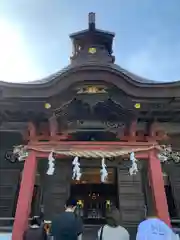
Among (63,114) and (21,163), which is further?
(21,163)

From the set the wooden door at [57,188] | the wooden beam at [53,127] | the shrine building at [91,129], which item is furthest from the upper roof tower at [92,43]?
the wooden door at [57,188]

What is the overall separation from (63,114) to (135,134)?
2118 mm

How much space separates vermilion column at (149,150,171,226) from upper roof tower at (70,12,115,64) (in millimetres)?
4831

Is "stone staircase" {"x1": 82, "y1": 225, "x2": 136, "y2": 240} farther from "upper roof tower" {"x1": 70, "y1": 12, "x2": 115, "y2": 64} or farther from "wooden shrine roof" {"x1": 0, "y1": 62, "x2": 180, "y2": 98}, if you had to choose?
"upper roof tower" {"x1": 70, "y1": 12, "x2": 115, "y2": 64}

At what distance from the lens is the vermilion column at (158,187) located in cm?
627

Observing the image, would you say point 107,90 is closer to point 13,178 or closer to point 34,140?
point 34,140

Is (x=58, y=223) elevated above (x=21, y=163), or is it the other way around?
(x=21, y=163)

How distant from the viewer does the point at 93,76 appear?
7.29 metres

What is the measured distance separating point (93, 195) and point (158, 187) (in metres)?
5.28

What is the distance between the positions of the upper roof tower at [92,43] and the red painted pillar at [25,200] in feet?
16.2

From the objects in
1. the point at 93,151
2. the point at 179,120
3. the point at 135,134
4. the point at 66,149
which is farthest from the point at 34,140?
the point at 179,120

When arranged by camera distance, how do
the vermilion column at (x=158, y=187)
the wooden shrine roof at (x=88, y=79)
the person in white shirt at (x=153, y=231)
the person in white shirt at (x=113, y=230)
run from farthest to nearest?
the wooden shrine roof at (x=88, y=79), the vermilion column at (x=158, y=187), the person in white shirt at (x=113, y=230), the person in white shirt at (x=153, y=231)

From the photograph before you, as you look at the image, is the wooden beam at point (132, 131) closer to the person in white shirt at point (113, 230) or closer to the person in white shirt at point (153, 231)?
the person in white shirt at point (113, 230)

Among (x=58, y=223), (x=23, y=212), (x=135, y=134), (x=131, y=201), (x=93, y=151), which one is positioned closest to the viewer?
(x=58, y=223)
